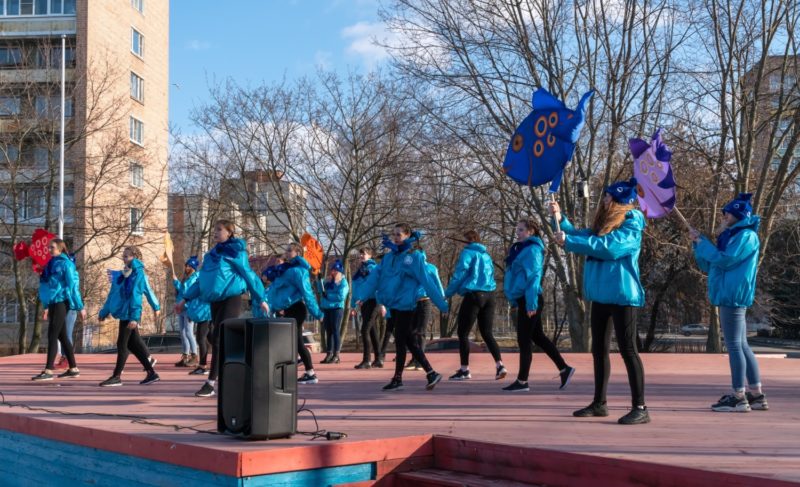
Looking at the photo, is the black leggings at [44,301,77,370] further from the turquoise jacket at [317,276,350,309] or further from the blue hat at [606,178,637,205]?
the blue hat at [606,178,637,205]

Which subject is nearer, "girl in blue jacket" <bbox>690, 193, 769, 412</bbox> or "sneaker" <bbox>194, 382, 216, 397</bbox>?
"girl in blue jacket" <bbox>690, 193, 769, 412</bbox>

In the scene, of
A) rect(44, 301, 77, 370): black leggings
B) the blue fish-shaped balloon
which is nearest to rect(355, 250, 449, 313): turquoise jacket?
the blue fish-shaped balloon

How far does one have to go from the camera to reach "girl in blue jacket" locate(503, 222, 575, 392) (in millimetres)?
8953

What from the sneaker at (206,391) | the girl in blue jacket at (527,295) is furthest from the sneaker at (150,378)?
the girl in blue jacket at (527,295)

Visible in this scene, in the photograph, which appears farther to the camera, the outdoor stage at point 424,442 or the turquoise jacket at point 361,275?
the turquoise jacket at point 361,275

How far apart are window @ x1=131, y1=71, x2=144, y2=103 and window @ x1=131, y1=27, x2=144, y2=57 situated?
1309 millimetres

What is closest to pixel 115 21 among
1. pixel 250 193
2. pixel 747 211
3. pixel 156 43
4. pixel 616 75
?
pixel 156 43

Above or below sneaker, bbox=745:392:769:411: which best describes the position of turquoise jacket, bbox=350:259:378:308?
above

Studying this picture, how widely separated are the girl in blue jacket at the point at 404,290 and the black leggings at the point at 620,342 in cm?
261

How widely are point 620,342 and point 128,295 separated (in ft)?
22.4

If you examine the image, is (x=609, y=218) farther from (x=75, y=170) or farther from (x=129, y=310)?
(x=75, y=170)

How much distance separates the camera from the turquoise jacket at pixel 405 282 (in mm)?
9367

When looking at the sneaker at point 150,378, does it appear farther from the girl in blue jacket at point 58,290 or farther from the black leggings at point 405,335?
the black leggings at point 405,335

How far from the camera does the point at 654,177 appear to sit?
7438mm
